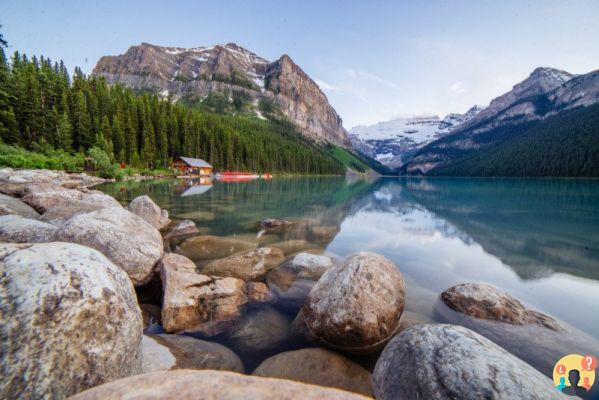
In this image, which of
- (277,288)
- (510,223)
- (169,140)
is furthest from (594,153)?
(169,140)

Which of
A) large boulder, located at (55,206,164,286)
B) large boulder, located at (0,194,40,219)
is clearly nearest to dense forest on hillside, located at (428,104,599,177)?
large boulder, located at (55,206,164,286)

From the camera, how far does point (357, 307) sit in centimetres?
589

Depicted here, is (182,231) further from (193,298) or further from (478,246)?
(478,246)

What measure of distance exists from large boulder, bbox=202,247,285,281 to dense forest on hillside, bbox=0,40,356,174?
2040 inches

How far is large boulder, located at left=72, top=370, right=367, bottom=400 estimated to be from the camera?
5.78 feet

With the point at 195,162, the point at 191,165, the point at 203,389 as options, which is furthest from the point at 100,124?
the point at 203,389

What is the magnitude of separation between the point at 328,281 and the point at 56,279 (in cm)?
503

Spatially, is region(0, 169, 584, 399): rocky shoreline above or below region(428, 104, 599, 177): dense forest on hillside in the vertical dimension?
below

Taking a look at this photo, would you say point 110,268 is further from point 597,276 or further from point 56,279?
point 597,276

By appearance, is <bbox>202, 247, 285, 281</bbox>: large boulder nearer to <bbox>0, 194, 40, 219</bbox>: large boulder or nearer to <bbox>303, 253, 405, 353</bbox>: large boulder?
<bbox>303, 253, 405, 353</bbox>: large boulder

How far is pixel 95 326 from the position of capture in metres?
3.10

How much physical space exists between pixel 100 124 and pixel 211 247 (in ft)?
220

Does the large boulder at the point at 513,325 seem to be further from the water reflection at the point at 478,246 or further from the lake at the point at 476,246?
the water reflection at the point at 478,246

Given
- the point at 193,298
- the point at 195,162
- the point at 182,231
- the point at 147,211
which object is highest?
the point at 195,162
